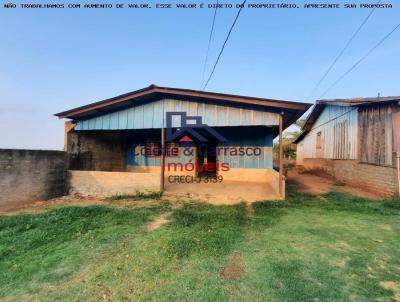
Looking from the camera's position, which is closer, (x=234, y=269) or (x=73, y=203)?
(x=234, y=269)

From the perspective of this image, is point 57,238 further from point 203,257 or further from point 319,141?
point 319,141

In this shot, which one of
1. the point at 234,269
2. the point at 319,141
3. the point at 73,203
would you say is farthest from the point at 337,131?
the point at 73,203

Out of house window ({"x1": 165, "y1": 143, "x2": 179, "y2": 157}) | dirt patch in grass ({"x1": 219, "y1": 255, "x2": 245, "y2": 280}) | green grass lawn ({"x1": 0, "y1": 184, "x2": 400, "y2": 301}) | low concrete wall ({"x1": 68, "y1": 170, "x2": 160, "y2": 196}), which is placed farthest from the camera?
house window ({"x1": 165, "y1": 143, "x2": 179, "y2": 157})

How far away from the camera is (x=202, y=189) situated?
8164 mm

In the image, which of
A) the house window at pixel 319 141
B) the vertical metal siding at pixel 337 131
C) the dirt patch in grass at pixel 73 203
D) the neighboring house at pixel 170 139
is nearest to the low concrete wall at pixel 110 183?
the neighboring house at pixel 170 139

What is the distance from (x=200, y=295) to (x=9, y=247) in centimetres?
343

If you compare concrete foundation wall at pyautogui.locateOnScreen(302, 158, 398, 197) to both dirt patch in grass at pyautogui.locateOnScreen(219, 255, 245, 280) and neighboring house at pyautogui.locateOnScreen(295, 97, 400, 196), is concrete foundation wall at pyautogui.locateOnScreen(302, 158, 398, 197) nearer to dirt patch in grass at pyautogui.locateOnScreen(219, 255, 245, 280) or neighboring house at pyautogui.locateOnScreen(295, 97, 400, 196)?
neighboring house at pyautogui.locateOnScreen(295, 97, 400, 196)

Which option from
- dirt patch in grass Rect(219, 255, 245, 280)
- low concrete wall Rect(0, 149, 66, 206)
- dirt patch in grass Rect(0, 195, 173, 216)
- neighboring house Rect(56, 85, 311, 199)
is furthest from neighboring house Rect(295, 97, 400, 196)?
low concrete wall Rect(0, 149, 66, 206)

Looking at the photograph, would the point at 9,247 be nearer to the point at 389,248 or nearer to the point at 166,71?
the point at 389,248

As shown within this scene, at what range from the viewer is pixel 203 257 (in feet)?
10.3

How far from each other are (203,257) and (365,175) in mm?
9151

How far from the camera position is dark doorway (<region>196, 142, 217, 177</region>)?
35.9ft

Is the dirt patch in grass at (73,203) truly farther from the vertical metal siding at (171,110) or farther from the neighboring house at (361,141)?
the neighboring house at (361,141)

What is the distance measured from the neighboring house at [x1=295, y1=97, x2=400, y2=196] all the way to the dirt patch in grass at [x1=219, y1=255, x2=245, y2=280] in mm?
7366
